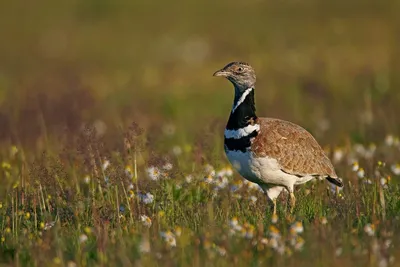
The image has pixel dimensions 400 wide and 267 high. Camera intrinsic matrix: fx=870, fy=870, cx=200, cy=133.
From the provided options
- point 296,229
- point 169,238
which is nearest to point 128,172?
point 169,238

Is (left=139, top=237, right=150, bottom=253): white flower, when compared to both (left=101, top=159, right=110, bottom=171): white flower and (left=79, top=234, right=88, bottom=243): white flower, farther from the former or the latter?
(left=101, top=159, right=110, bottom=171): white flower

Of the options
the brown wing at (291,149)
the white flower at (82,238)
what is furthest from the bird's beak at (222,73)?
the white flower at (82,238)

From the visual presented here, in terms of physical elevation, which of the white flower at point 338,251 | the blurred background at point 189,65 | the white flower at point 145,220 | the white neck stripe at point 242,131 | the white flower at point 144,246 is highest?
the white neck stripe at point 242,131

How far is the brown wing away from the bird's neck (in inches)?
4.9

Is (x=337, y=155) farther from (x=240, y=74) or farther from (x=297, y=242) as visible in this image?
(x=297, y=242)

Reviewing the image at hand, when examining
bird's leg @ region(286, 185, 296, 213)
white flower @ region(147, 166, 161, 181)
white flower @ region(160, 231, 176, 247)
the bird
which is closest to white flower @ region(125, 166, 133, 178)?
white flower @ region(147, 166, 161, 181)

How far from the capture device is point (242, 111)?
23.4ft

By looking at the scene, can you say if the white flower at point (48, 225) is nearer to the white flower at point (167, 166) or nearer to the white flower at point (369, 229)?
the white flower at point (167, 166)

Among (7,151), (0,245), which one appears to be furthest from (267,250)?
(7,151)

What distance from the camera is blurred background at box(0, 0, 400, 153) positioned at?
1189 cm

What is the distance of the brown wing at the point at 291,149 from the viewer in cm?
698

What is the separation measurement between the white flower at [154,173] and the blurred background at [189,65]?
0.85 meters

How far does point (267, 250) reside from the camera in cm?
514

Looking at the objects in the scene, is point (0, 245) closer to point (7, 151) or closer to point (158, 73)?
point (7, 151)
